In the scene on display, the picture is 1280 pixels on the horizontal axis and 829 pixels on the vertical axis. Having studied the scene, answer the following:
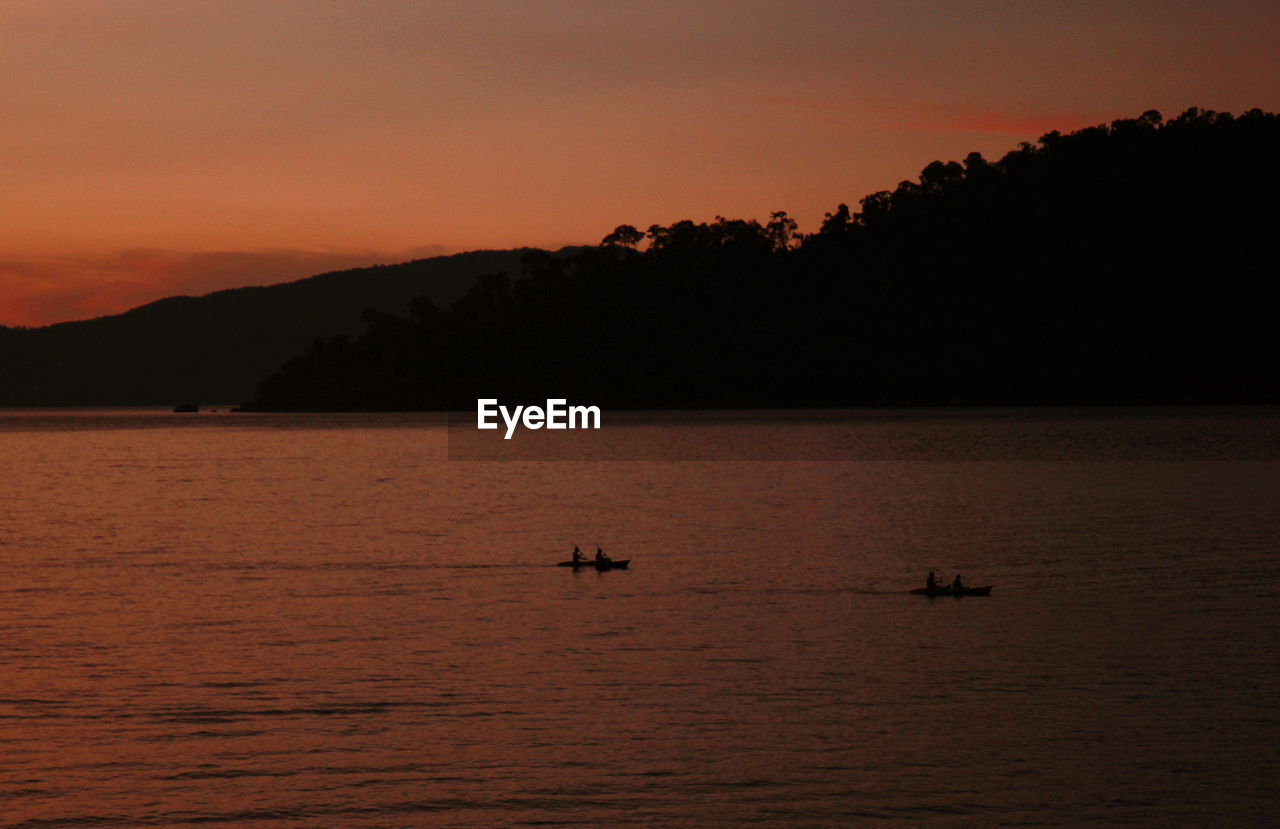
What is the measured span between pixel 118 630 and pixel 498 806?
66.8ft

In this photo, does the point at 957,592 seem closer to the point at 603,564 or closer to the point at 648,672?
the point at 603,564

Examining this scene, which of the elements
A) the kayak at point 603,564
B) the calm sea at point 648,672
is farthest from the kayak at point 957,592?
the kayak at point 603,564

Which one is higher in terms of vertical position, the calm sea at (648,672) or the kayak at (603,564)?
the kayak at (603,564)

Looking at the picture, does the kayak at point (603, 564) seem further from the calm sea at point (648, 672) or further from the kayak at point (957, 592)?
the kayak at point (957, 592)

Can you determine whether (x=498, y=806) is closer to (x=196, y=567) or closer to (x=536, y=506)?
(x=196, y=567)

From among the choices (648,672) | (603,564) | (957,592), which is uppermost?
(603,564)

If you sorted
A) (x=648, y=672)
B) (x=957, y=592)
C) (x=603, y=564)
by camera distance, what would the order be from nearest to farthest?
(x=648, y=672) → (x=957, y=592) → (x=603, y=564)

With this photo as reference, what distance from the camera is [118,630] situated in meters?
38.4

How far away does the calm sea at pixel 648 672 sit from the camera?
894 inches

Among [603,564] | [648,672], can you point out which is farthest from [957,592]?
[648,672]

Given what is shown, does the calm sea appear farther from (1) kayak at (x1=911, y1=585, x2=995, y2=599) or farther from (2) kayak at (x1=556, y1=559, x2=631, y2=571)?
(2) kayak at (x1=556, y1=559, x2=631, y2=571)

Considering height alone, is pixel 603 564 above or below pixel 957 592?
above

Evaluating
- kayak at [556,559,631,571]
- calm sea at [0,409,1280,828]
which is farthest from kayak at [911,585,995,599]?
kayak at [556,559,631,571]

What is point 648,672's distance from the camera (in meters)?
31.7
